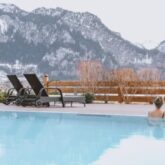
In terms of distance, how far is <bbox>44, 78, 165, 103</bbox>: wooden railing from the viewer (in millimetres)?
14695

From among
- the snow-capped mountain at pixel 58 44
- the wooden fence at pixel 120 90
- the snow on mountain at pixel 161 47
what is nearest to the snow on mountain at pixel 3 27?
the snow-capped mountain at pixel 58 44

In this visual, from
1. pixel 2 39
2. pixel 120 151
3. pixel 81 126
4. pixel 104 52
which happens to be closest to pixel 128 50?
pixel 104 52

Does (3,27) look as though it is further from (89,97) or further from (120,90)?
(120,90)

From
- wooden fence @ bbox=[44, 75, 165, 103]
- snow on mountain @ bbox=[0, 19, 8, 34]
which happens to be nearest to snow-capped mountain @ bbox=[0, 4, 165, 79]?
snow on mountain @ bbox=[0, 19, 8, 34]

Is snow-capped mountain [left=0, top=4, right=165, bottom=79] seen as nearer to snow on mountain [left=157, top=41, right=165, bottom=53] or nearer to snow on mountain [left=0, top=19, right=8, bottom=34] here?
snow on mountain [left=0, top=19, right=8, bottom=34]

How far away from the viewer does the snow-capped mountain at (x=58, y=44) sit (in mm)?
43250

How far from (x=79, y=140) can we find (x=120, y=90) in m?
7.40

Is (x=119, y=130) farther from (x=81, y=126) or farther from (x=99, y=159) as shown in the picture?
(x=99, y=159)

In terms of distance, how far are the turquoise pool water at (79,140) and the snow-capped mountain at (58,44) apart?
31233 millimetres

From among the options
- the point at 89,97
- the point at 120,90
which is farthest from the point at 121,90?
the point at 89,97

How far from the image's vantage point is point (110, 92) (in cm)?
1533

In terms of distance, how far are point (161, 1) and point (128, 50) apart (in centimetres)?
702

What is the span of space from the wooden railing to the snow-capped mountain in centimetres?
2583

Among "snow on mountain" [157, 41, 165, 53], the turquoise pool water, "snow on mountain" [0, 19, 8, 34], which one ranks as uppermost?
"snow on mountain" [0, 19, 8, 34]
